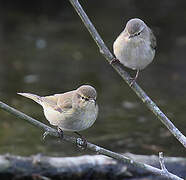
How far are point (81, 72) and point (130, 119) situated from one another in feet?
7.57

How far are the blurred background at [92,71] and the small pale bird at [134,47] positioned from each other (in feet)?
8.74

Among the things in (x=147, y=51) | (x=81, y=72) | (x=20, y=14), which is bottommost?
(x=147, y=51)

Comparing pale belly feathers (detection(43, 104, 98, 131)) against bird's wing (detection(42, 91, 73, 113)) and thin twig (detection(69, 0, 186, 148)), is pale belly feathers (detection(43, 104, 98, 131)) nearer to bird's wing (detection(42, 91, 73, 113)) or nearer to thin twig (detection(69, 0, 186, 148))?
bird's wing (detection(42, 91, 73, 113))

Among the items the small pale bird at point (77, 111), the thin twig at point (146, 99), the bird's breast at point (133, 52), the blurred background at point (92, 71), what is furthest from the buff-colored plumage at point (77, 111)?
the blurred background at point (92, 71)

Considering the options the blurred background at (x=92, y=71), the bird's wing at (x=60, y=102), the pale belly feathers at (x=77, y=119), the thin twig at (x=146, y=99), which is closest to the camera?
the thin twig at (x=146, y=99)

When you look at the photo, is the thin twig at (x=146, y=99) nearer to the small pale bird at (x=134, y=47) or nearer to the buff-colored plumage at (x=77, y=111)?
the buff-colored plumage at (x=77, y=111)

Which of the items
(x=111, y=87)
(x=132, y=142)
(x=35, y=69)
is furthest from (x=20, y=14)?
(x=132, y=142)

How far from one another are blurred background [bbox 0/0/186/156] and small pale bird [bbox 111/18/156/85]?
266cm

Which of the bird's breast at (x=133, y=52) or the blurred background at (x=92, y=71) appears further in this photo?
the blurred background at (x=92, y=71)

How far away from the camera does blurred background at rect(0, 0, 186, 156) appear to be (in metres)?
8.84

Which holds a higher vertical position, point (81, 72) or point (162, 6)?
point (162, 6)

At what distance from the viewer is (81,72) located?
11500 mm

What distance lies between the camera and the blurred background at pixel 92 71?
8.84m

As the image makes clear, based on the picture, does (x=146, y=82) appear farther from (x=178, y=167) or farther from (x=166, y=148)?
(x=178, y=167)
